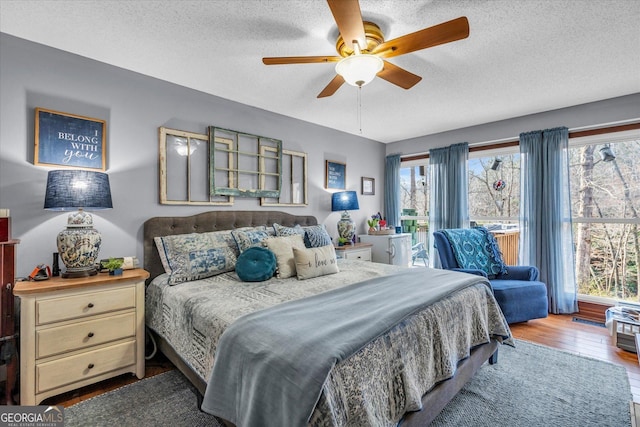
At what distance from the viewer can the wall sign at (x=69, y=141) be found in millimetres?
2240

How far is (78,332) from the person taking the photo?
2.00m

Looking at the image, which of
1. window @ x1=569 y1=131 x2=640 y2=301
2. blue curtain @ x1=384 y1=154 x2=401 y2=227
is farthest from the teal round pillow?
window @ x1=569 y1=131 x2=640 y2=301

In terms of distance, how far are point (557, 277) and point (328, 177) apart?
3.19 meters

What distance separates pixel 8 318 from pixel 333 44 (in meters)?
2.86

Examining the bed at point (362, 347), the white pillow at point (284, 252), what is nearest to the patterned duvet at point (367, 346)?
the bed at point (362, 347)

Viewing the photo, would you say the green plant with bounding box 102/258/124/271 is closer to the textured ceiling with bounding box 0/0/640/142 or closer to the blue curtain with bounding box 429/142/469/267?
the textured ceiling with bounding box 0/0/640/142

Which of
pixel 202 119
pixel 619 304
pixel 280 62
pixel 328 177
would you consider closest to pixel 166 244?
pixel 202 119

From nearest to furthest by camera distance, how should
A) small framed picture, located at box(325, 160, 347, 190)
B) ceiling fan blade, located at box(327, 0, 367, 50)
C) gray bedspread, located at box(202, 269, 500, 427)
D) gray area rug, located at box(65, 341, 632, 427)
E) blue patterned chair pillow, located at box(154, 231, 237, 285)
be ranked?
gray bedspread, located at box(202, 269, 500, 427)
ceiling fan blade, located at box(327, 0, 367, 50)
gray area rug, located at box(65, 341, 632, 427)
blue patterned chair pillow, located at box(154, 231, 237, 285)
small framed picture, located at box(325, 160, 347, 190)

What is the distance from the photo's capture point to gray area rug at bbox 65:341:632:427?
1.79m

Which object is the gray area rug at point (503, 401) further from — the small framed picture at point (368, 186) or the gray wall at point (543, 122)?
the small framed picture at point (368, 186)

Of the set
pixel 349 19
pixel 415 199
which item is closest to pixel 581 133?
pixel 415 199

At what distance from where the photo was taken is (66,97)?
2367 millimetres

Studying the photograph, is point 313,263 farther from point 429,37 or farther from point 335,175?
point 335,175

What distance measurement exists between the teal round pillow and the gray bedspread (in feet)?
2.35
